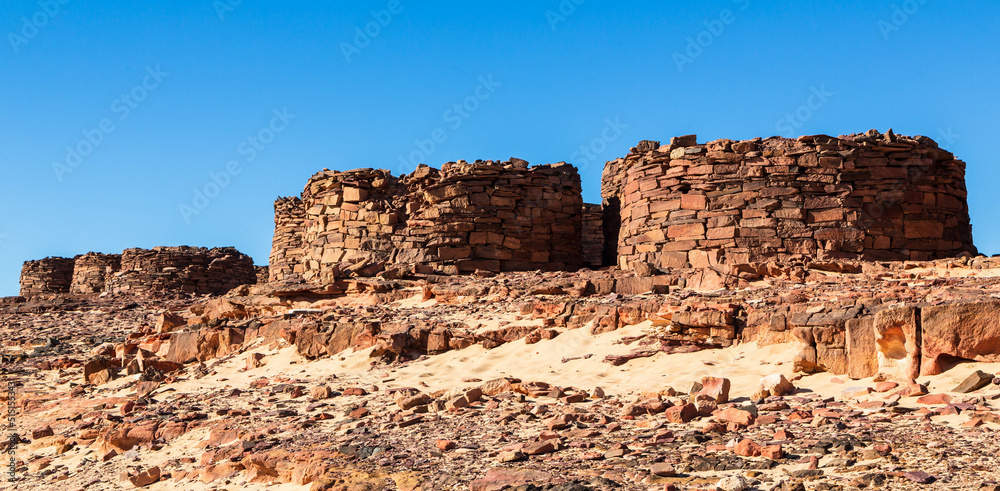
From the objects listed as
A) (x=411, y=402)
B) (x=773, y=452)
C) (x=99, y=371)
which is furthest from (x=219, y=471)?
(x=99, y=371)

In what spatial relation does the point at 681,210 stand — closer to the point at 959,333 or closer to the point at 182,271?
the point at 959,333

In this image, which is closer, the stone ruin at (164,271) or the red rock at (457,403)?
the red rock at (457,403)

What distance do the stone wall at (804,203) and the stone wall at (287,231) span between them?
11862 mm

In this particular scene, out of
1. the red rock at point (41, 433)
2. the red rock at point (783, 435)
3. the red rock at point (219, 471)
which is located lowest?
the red rock at point (41, 433)

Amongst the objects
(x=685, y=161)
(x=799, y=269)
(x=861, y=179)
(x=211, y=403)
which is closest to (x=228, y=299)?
(x=211, y=403)

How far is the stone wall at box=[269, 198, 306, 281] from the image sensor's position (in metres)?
23.8

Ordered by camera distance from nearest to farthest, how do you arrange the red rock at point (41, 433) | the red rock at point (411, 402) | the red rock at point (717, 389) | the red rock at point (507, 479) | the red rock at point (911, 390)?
the red rock at point (507, 479) < the red rock at point (911, 390) < the red rock at point (717, 389) < the red rock at point (411, 402) < the red rock at point (41, 433)

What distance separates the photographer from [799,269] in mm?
12586

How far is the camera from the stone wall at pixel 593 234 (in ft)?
69.1

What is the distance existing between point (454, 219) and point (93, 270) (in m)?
18.2

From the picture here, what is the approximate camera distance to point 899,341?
6.86 metres

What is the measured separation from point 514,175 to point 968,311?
Answer: 1081cm

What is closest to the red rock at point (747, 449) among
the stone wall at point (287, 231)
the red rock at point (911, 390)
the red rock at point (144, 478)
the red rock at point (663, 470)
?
the red rock at point (663, 470)

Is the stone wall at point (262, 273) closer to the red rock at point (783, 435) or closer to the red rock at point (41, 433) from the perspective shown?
the red rock at point (41, 433)
